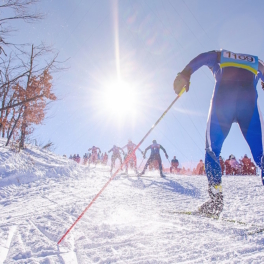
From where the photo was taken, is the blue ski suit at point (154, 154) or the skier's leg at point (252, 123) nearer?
the skier's leg at point (252, 123)

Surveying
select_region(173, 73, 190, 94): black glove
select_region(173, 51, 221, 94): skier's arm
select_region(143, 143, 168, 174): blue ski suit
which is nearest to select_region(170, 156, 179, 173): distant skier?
select_region(143, 143, 168, 174): blue ski suit

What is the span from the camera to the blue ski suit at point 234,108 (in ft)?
7.16

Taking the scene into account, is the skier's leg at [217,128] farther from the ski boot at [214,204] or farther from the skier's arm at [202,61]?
the skier's arm at [202,61]

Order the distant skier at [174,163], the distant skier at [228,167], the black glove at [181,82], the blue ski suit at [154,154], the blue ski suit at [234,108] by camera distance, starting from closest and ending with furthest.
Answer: the blue ski suit at [234,108], the black glove at [181,82], the blue ski suit at [154,154], the distant skier at [228,167], the distant skier at [174,163]

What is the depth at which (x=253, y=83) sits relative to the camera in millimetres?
2291

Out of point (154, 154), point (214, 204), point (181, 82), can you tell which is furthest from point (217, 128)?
point (154, 154)

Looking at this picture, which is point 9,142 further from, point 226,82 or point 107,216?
point 226,82

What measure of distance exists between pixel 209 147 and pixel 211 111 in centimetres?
44

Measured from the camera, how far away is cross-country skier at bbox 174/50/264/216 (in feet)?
7.08

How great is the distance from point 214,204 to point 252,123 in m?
1.00

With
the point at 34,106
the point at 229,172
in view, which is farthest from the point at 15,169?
the point at 229,172

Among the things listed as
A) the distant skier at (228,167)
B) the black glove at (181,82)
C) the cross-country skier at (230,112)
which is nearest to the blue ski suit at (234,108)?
the cross-country skier at (230,112)

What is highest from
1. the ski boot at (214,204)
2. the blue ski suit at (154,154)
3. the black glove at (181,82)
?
the black glove at (181,82)

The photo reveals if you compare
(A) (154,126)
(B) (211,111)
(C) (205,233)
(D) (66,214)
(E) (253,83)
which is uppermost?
(E) (253,83)
